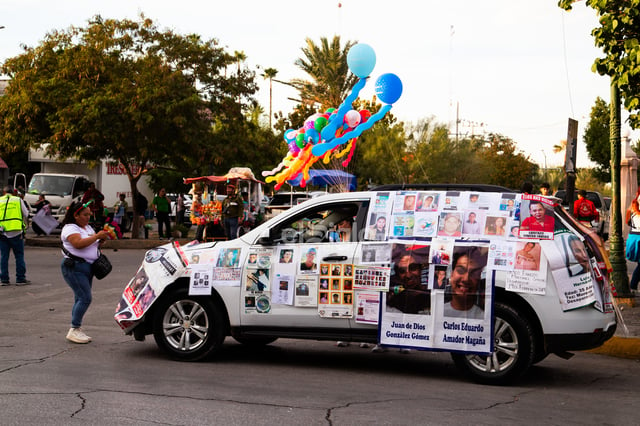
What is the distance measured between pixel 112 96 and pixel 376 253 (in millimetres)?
20366

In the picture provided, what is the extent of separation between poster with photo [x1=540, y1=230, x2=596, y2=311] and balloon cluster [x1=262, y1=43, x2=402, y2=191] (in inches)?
600

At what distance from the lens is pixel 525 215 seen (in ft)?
25.1

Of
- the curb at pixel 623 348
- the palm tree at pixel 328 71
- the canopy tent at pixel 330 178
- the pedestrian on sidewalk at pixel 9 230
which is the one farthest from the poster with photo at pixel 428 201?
the palm tree at pixel 328 71

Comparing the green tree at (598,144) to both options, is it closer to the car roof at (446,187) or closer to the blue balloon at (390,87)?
the blue balloon at (390,87)

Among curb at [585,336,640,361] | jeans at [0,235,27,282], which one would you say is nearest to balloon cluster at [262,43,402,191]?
jeans at [0,235,27,282]

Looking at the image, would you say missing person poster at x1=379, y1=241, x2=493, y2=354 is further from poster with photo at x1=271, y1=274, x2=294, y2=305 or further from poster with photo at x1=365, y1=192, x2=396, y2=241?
poster with photo at x1=271, y1=274, x2=294, y2=305

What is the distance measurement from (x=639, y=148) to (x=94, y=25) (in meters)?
49.9

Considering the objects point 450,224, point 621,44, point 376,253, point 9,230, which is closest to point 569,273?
point 450,224

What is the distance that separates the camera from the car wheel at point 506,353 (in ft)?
24.4

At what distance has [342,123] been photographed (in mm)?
24734

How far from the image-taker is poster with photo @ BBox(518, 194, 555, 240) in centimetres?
755

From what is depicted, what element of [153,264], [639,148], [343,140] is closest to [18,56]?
[343,140]

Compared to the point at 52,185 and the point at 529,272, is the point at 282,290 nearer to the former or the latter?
the point at 529,272

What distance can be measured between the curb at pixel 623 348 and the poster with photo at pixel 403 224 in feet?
10.8
